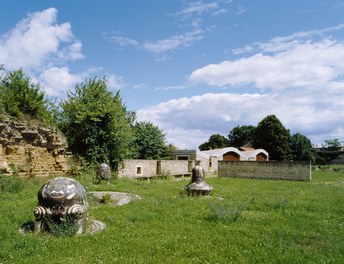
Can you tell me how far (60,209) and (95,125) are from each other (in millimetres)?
15724

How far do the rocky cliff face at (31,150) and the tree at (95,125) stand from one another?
1907 millimetres

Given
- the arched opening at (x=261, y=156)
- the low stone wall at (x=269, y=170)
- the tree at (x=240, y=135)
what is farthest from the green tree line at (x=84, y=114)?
the tree at (x=240, y=135)

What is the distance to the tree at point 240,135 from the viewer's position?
234ft

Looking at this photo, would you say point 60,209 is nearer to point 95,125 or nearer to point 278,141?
point 95,125

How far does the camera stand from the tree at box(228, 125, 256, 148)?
71.3m

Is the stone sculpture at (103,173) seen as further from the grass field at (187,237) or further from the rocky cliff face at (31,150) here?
the grass field at (187,237)

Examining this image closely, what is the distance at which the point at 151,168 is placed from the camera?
28.5 m

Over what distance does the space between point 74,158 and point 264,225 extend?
15.9m

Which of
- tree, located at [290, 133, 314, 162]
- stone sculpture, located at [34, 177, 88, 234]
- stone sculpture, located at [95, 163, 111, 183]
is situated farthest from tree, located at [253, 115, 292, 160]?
stone sculpture, located at [34, 177, 88, 234]

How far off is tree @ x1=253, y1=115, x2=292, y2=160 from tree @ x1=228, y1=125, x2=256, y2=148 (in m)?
15.9

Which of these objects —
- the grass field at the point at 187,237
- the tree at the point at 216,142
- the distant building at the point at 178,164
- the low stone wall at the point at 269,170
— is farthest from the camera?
the tree at the point at 216,142

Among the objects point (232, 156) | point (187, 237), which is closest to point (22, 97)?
point (187, 237)

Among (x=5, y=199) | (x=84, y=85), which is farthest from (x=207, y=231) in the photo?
(x=84, y=85)

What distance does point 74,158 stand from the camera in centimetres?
2192
